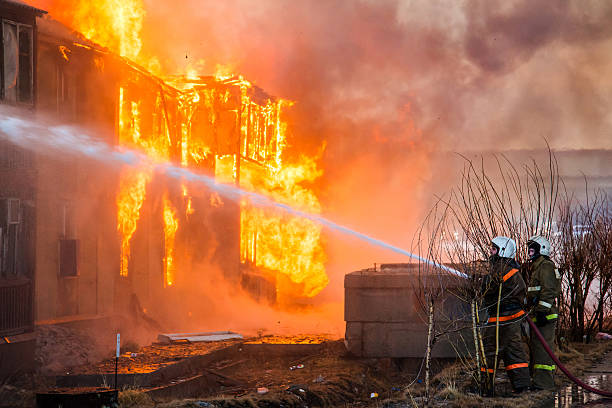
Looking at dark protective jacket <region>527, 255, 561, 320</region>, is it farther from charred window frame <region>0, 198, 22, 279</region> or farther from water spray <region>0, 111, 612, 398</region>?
charred window frame <region>0, 198, 22, 279</region>

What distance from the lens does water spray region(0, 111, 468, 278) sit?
14.0 meters

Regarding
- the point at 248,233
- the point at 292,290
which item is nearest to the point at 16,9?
the point at 248,233

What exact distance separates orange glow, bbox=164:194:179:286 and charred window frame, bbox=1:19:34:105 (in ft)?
27.9

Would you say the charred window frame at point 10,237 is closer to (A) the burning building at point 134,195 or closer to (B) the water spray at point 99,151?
(A) the burning building at point 134,195

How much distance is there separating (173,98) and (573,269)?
1302cm

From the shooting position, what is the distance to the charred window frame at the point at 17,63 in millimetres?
13336

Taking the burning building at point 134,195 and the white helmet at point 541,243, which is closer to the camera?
the white helmet at point 541,243

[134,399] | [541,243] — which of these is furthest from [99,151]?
[541,243]

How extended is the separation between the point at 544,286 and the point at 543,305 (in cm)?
26

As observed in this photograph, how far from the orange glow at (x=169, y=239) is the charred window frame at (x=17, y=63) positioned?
849 centimetres

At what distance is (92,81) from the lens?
18.3m

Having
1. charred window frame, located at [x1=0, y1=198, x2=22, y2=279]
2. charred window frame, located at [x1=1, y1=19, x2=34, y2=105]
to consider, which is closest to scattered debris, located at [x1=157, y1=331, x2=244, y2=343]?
charred window frame, located at [x1=0, y1=198, x2=22, y2=279]

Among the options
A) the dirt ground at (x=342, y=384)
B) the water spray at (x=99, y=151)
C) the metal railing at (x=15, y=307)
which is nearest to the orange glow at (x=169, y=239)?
the water spray at (x=99, y=151)

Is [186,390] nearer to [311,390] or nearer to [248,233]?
[311,390]
